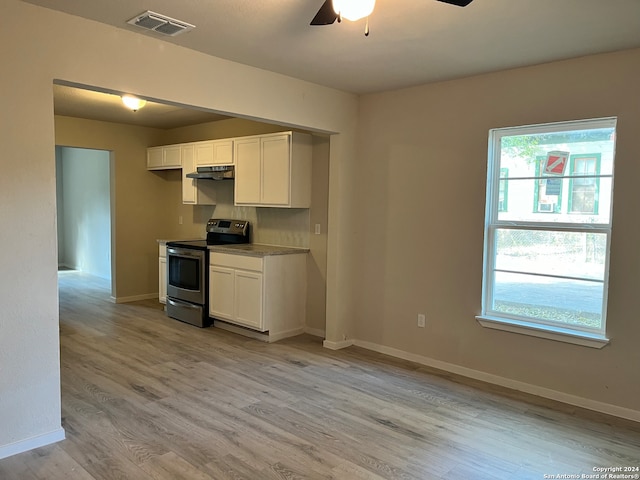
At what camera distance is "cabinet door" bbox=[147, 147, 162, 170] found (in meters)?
6.62

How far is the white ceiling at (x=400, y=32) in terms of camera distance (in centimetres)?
254

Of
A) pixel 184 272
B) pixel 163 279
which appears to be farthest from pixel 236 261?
pixel 163 279

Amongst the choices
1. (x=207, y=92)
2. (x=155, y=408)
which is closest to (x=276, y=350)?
(x=155, y=408)

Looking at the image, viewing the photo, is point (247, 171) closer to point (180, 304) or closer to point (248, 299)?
point (248, 299)

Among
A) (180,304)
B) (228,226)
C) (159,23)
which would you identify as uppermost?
(159,23)

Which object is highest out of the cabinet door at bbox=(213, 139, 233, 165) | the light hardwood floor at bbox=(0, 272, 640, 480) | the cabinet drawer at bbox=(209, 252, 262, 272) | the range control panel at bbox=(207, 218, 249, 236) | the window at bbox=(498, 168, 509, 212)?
the cabinet door at bbox=(213, 139, 233, 165)

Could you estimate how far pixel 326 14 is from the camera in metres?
2.23

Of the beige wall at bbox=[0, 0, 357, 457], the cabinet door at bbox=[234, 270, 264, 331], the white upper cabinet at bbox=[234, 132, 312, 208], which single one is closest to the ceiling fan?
the beige wall at bbox=[0, 0, 357, 457]

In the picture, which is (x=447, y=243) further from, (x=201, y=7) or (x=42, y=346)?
(x=42, y=346)

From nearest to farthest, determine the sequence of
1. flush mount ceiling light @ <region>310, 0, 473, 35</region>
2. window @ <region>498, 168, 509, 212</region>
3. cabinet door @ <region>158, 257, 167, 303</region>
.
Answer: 1. flush mount ceiling light @ <region>310, 0, 473, 35</region>
2. window @ <region>498, 168, 509, 212</region>
3. cabinet door @ <region>158, 257, 167, 303</region>

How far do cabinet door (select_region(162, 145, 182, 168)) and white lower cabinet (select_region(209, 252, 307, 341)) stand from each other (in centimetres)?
173

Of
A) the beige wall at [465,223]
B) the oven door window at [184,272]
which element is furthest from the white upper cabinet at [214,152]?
the beige wall at [465,223]

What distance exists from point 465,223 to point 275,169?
6.94 feet

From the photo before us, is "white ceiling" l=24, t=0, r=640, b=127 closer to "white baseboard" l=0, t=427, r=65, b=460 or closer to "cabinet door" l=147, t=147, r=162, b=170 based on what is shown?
"white baseboard" l=0, t=427, r=65, b=460
